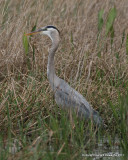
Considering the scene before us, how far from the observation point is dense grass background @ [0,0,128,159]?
3.53 meters

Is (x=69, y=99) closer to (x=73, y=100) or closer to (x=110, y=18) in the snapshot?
(x=73, y=100)

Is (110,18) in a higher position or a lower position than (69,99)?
higher

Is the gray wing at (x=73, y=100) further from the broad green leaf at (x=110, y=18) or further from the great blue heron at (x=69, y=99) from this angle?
the broad green leaf at (x=110, y=18)

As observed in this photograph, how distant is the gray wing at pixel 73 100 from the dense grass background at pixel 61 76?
108mm

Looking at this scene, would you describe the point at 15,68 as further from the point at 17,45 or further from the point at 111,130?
the point at 111,130

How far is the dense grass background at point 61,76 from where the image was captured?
353 cm

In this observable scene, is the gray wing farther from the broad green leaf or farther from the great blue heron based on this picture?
the broad green leaf

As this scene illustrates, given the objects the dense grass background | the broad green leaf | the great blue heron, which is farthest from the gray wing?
the broad green leaf

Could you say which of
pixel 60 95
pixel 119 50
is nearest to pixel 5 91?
pixel 60 95

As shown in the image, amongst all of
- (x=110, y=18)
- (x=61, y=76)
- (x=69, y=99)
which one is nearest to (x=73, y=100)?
(x=69, y=99)

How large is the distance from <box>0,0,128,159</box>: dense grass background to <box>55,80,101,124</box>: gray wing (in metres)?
0.11

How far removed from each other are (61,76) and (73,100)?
99 centimetres

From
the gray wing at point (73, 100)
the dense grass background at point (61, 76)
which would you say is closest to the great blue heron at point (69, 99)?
the gray wing at point (73, 100)

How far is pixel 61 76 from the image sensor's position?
214 inches
